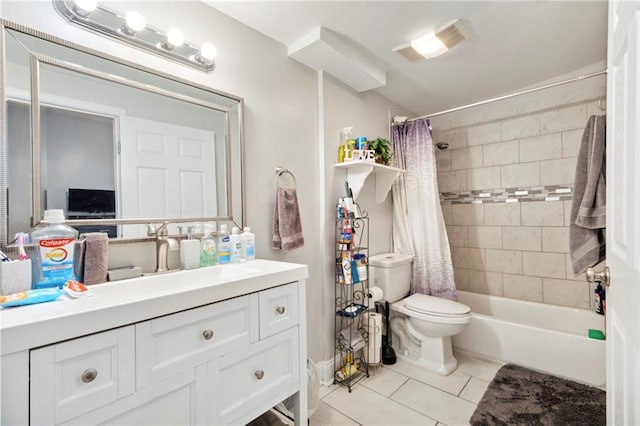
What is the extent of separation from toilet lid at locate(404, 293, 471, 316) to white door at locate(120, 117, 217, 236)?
1.66m

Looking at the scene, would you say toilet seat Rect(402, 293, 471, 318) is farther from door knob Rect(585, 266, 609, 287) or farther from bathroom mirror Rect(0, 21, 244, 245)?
bathroom mirror Rect(0, 21, 244, 245)

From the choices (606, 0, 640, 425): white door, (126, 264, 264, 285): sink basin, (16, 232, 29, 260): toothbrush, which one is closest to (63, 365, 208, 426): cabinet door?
(126, 264, 264, 285): sink basin

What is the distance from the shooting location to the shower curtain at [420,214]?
2.68 m

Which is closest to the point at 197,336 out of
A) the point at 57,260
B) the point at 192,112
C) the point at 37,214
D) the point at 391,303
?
the point at 57,260

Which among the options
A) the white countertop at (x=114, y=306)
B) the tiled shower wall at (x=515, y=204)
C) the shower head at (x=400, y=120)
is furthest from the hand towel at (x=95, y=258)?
the tiled shower wall at (x=515, y=204)

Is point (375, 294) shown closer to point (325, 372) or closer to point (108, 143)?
point (325, 372)

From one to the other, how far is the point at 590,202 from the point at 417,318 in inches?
51.1

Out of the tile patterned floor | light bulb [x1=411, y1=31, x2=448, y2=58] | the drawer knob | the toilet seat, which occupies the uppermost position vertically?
light bulb [x1=411, y1=31, x2=448, y2=58]

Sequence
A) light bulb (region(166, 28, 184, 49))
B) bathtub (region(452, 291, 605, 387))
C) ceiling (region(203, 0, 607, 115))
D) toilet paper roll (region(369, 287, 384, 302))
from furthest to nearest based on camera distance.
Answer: toilet paper roll (region(369, 287, 384, 302))
bathtub (region(452, 291, 605, 387))
ceiling (region(203, 0, 607, 115))
light bulb (region(166, 28, 184, 49))

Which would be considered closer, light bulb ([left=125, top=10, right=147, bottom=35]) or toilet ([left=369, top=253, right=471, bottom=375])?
light bulb ([left=125, top=10, right=147, bottom=35])

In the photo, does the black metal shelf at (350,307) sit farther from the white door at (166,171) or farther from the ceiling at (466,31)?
the ceiling at (466,31)

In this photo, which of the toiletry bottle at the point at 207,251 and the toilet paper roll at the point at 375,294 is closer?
the toiletry bottle at the point at 207,251

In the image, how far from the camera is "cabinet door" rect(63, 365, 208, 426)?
843mm

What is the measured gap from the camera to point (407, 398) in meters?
1.92
